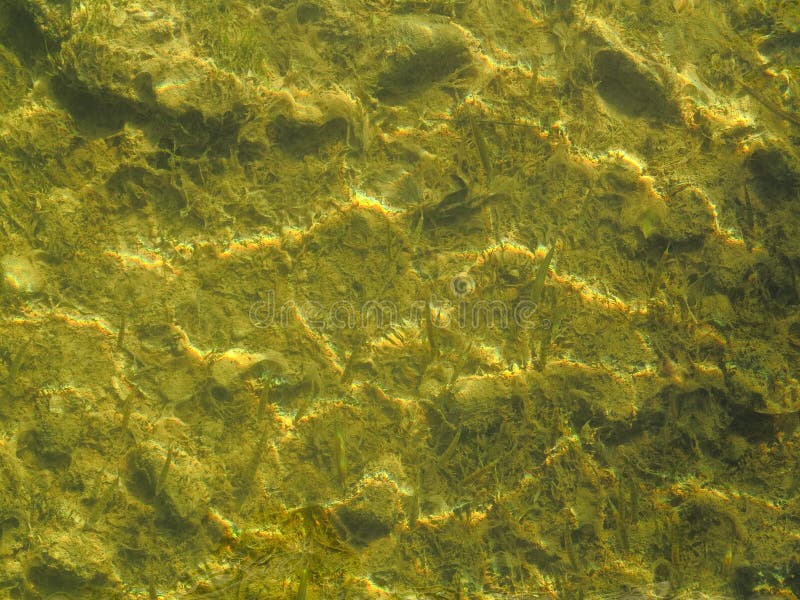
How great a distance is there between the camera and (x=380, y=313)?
2.36m

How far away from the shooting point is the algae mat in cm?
224

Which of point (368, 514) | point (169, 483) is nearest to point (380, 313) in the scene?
point (368, 514)

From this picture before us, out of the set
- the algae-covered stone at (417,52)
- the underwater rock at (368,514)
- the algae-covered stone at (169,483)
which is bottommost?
the underwater rock at (368,514)

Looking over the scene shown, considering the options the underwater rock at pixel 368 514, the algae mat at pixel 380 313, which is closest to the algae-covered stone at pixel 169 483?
the algae mat at pixel 380 313

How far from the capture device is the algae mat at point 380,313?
7.36 feet

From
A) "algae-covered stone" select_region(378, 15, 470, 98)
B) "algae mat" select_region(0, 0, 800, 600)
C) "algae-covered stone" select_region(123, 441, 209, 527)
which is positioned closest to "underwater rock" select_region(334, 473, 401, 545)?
"algae mat" select_region(0, 0, 800, 600)

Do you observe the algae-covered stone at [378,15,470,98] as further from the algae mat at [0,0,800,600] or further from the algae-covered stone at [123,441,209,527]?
the algae-covered stone at [123,441,209,527]

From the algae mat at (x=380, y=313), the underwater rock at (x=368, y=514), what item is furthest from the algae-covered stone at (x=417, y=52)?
the underwater rock at (x=368, y=514)

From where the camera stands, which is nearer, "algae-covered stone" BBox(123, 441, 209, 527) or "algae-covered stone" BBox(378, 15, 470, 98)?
"algae-covered stone" BBox(123, 441, 209, 527)

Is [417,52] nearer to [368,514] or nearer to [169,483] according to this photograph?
[368,514]

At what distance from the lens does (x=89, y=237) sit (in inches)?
90.6

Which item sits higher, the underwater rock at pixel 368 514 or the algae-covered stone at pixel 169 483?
the algae-covered stone at pixel 169 483

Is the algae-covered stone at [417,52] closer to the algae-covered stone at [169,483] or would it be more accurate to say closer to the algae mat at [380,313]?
the algae mat at [380,313]

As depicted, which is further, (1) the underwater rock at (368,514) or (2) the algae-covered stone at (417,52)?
(2) the algae-covered stone at (417,52)
